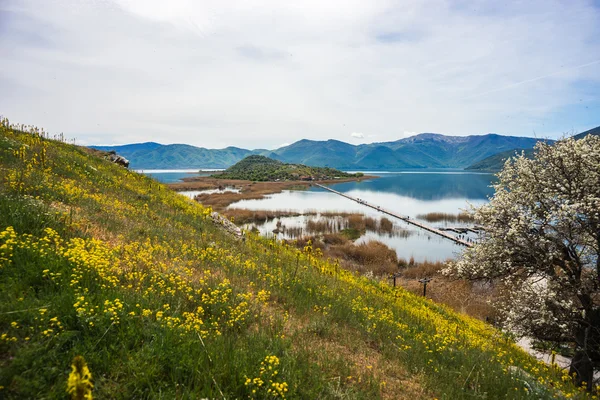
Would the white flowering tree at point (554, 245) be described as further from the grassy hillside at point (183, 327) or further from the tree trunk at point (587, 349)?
the grassy hillside at point (183, 327)

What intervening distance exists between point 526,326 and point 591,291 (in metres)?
2.79

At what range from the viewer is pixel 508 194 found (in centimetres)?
1462

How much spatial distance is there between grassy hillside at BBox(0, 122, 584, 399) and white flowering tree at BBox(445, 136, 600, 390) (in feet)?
11.5

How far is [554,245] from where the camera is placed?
11930mm

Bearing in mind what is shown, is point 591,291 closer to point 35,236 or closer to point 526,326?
point 526,326

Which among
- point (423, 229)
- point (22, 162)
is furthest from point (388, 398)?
point (423, 229)

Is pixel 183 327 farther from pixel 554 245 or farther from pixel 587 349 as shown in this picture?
pixel 587 349

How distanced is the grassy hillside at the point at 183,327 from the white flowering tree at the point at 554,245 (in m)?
3.49

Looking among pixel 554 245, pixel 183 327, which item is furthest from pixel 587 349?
pixel 183 327

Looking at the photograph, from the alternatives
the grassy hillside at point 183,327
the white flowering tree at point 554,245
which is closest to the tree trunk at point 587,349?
the white flowering tree at point 554,245

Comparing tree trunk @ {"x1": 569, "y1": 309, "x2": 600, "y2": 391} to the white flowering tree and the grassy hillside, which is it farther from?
the grassy hillside

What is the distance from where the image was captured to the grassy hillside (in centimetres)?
377

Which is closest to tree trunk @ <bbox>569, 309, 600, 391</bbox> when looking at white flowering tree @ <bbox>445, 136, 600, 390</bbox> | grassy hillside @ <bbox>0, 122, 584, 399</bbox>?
white flowering tree @ <bbox>445, 136, 600, 390</bbox>

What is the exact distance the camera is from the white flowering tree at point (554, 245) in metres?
11.3
